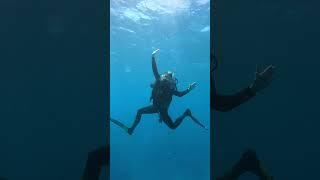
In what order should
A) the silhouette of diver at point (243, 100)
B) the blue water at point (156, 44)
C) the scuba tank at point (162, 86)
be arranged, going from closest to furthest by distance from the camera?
1. the silhouette of diver at point (243, 100)
2. the scuba tank at point (162, 86)
3. the blue water at point (156, 44)

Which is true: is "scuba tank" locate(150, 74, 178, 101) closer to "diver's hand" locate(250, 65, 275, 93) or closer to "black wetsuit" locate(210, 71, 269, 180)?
A: "black wetsuit" locate(210, 71, 269, 180)

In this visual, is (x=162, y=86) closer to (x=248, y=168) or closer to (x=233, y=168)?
(x=233, y=168)

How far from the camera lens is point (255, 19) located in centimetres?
604

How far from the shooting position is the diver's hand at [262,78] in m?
5.75

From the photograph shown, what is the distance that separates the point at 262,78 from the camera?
5809mm

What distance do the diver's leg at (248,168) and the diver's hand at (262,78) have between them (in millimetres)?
1130

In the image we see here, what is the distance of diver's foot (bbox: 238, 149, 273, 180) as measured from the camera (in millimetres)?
5887

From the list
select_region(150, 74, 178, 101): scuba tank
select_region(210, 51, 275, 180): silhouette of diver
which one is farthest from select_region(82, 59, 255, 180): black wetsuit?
select_region(150, 74, 178, 101): scuba tank
